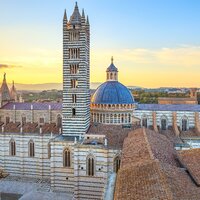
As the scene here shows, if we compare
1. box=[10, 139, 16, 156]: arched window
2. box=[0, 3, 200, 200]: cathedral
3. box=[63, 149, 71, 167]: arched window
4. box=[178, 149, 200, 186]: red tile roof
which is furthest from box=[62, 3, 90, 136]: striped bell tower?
box=[178, 149, 200, 186]: red tile roof

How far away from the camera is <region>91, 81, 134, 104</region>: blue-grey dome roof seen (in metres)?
37.2

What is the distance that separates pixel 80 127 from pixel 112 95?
6.59 meters

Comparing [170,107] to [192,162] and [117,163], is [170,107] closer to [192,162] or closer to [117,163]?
[117,163]

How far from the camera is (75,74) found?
33.8m

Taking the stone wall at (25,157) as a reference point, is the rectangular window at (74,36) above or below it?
above

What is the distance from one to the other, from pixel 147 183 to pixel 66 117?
1974cm

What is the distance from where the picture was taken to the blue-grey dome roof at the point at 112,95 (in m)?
37.2

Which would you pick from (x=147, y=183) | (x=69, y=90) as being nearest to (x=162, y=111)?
(x=69, y=90)

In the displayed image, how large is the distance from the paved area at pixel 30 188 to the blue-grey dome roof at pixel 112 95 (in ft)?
39.8

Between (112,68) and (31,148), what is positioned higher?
(112,68)

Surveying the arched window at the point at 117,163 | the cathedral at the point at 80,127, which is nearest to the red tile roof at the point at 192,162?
the cathedral at the point at 80,127

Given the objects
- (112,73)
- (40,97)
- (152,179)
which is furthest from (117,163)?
(40,97)

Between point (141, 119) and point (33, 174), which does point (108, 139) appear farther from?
point (33, 174)

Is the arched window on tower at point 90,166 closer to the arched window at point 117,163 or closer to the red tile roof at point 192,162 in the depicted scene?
the arched window at point 117,163
